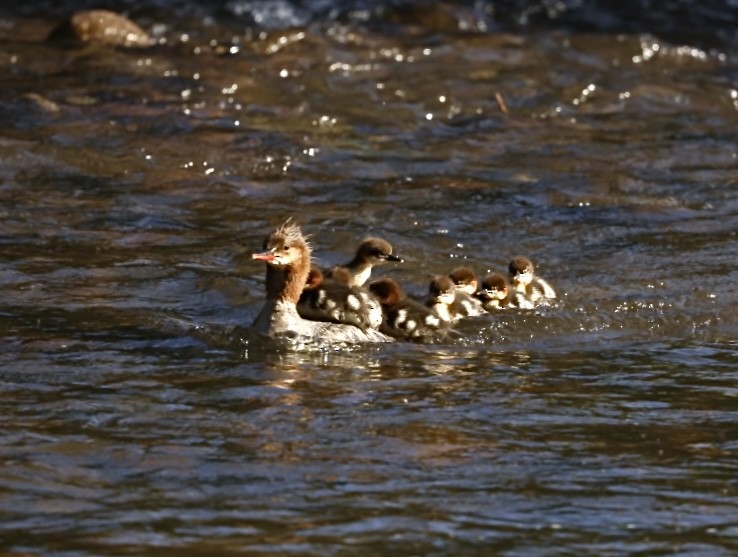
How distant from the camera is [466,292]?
29.4 feet

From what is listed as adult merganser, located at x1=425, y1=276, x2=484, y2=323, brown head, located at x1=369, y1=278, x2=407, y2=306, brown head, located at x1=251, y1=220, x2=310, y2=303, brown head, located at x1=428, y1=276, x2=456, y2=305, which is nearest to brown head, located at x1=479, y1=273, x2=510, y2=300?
adult merganser, located at x1=425, y1=276, x2=484, y2=323

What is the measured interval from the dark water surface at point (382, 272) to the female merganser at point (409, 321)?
0.51 feet

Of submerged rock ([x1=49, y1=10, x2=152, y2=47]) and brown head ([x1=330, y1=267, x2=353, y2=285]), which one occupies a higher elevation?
submerged rock ([x1=49, y1=10, x2=152, y2=47])

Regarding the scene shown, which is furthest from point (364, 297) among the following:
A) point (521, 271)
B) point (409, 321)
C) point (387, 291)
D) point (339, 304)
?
point (521, 271)

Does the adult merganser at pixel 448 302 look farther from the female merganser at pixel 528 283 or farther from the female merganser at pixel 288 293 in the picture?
the female merganser at pixel 288 293

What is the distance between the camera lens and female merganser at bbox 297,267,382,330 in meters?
8.34

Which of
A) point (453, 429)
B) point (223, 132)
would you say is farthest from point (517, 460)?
point (223, 132)

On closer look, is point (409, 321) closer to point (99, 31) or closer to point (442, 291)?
point (442, 291)

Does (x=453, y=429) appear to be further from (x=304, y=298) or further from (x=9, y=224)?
(x=9, y=224)

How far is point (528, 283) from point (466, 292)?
328 millimetres

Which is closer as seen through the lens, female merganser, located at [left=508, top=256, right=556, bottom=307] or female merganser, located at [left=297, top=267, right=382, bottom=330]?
female merganser, located at [left=297, top=267, right=382, bottom=330]

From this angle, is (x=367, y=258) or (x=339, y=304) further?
(x=367, y=258)

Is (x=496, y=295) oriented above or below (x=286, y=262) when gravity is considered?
below

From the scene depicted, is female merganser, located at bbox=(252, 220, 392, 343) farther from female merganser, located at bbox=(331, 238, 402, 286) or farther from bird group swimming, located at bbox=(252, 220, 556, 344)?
female merganser, located at bbox=(331, 238, 402, 286)
